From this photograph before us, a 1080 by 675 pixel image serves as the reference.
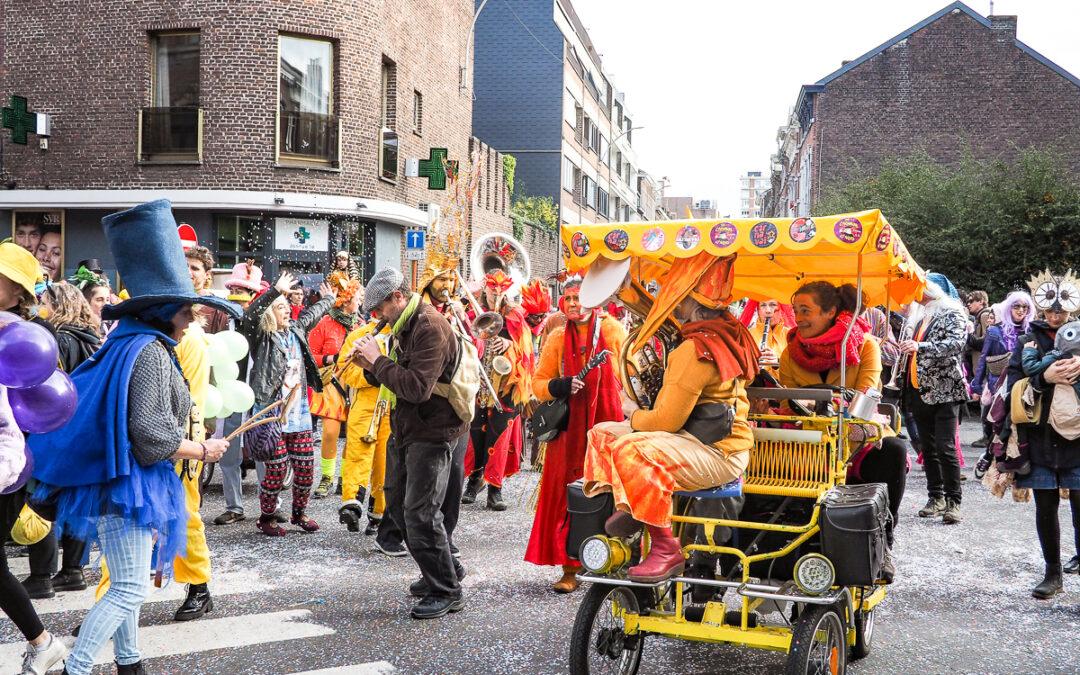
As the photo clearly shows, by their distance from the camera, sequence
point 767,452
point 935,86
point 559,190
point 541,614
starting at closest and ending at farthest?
point 767,452, point 541,614, point 935,86, point 559,190

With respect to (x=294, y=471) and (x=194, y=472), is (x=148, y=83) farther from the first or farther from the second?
(x=194, y=472)

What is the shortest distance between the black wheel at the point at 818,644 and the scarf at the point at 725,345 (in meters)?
1.07

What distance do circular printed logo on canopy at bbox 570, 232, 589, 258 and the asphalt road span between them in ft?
6.71

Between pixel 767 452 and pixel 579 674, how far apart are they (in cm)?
155

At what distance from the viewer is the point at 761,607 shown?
4.43 metres

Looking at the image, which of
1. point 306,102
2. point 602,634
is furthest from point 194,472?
point 306,102

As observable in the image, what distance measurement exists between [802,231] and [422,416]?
2.49 m

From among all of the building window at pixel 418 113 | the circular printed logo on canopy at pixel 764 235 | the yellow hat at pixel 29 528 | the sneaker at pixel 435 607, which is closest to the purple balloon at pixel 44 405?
the yellow hat at pixel 29 528

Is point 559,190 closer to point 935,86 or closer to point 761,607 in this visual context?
point 935,86

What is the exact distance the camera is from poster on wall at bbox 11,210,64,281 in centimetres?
2088

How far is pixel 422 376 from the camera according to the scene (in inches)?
212

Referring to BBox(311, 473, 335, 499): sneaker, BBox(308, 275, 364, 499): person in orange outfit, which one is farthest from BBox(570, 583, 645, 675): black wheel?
BBox(311, 473, 335, 499): sneaker

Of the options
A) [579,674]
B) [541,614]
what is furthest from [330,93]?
[579,674]

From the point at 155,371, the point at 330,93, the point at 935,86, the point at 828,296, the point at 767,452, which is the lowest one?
the point at 767,452
